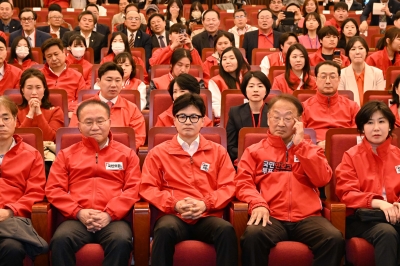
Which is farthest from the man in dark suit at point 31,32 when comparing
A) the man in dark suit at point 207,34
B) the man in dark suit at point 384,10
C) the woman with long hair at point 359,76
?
the man in dark suit at point 384,10

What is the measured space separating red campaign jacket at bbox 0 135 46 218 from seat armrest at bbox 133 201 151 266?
1.45 ft

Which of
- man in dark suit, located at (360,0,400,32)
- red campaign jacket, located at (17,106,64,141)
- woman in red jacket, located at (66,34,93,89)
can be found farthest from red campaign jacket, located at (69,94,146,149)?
man in dark suit, located at (360,0,400,32)

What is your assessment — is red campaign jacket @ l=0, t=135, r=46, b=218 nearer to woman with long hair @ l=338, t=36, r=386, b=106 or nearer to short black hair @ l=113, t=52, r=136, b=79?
short black hair @ l=113, t=52, r=136, b=79

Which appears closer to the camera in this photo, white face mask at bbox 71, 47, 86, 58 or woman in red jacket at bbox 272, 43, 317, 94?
woman in red jacket at bbox 272, 43, 317, 94

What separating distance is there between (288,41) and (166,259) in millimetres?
2751

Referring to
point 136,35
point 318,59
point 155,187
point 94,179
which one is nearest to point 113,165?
point 94,179

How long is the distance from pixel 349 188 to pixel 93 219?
3.46 ft

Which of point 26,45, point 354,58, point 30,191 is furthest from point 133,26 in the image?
point 30,191

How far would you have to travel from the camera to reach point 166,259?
8.37 ft

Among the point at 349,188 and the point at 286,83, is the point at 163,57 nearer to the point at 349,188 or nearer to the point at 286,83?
the point at 286,83

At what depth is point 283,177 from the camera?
2.78 metres

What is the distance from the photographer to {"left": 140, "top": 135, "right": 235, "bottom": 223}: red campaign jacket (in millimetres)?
2766

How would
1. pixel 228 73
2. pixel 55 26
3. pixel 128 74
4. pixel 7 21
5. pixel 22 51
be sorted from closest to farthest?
1. pixel 228 73
2. pixel 128 74
3. pixel 22 51
4. pixel 55 26
5. pixel 7 21

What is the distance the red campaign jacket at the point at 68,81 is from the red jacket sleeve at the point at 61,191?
1548 mm
